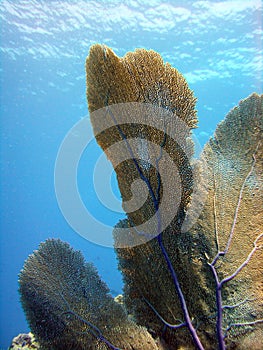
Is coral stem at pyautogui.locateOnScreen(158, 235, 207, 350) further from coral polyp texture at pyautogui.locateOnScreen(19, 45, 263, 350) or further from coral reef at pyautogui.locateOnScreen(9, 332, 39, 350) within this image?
coral reef at pyautogui.locateOnScreen(9, 332, 39, 350)

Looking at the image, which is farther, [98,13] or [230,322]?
[98,13]

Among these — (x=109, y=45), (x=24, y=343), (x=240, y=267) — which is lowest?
(x=240, y=267)

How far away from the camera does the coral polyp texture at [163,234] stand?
2518mm

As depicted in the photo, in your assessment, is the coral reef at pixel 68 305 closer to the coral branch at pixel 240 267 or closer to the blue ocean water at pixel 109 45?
the coral branch at pixel 240 267

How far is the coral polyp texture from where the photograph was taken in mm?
2518

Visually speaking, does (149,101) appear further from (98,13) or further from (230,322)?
(98,13)

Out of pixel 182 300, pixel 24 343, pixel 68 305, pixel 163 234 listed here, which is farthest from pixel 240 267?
pixel 24 343

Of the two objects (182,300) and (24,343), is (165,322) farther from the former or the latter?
(24,343)

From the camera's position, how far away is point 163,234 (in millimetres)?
2729

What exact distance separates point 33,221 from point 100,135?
81.0 meters

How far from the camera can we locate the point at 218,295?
2.45 metres

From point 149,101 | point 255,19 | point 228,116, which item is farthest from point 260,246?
point 255,19

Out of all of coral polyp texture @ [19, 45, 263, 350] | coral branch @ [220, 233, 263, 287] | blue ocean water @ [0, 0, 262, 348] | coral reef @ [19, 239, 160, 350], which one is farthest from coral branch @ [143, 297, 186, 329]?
blue ocean water @ [0, 0, 262, 348]

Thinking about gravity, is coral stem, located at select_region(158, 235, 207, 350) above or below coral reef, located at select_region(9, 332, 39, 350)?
below
